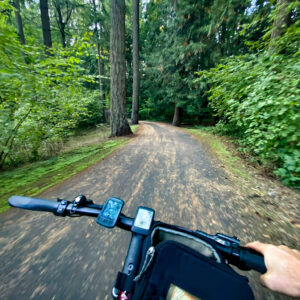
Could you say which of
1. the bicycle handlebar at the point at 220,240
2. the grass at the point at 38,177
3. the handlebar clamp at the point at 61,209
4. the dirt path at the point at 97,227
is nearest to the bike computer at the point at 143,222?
the bicycle handlebar at the point at 220,240

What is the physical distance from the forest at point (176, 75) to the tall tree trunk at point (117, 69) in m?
0.04

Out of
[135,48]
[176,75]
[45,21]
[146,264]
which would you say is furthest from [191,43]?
[146,264]

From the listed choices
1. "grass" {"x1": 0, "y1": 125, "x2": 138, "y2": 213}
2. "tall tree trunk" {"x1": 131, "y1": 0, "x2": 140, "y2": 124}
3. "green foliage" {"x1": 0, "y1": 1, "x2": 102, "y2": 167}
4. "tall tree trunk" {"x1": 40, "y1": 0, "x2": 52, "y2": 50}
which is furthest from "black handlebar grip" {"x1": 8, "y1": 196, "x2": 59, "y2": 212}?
"tall tree trunk" {"x1": 131, "y1": 0, "x2": 140, "y2": 124}

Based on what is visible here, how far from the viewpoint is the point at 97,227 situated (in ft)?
5.49

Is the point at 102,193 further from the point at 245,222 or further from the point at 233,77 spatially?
the point at 233,77

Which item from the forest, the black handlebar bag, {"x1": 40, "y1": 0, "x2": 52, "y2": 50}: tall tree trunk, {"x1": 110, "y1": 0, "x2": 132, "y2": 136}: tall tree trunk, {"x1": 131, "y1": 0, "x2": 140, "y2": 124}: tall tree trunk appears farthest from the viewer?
{"x1": 131, "y1": 0, "x2": 140, "y2": 124}: tall tree trunk

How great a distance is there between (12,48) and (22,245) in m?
3.13

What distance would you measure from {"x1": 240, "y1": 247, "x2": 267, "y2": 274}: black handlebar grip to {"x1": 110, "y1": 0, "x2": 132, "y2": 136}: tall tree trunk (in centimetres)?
665

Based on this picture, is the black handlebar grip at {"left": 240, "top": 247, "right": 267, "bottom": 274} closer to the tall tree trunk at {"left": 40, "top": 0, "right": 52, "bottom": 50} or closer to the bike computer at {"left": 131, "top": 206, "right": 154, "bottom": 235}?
the bike computer at {"left": 131, "top": 206, "right": 154, "bottom": 235}

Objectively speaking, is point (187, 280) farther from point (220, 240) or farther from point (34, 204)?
point (34, 204)

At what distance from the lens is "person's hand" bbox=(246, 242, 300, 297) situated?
25.9 inches

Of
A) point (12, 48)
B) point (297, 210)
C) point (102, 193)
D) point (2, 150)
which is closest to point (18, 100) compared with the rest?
point (12, 48)

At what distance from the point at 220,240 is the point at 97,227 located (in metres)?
1.43

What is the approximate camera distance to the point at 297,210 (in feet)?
6.83
